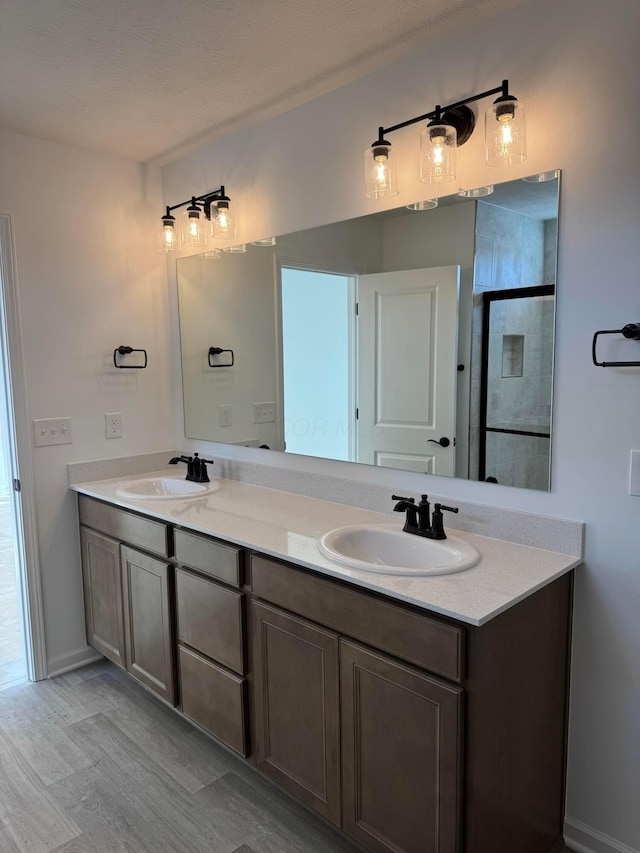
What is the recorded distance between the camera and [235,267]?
2.68 metres

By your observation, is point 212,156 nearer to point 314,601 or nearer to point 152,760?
point 314,601

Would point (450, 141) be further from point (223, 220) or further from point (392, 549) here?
point (392, 549)

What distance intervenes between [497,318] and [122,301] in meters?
1.92

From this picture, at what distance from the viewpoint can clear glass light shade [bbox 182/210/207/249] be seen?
2664mm

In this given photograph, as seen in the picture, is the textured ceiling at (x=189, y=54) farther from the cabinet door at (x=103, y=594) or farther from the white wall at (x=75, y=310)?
the cabinet door at (x=103, y=594)

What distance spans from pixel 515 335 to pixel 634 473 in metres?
0.52

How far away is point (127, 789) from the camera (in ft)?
6.66

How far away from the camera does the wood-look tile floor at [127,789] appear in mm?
1811

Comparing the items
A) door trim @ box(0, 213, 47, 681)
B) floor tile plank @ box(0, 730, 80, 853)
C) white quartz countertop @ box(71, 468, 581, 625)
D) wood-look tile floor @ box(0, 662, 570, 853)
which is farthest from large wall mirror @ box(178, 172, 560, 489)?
floor tile plank @ box(0, 730, 80, 853)

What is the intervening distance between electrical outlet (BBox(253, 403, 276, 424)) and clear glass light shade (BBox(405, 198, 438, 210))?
1.04m

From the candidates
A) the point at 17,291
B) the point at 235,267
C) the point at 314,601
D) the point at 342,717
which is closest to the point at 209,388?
the point at 235,267

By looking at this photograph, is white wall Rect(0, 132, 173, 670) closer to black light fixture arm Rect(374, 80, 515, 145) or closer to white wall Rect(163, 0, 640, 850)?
black light fixture arm Rect(374, 80, 515, 145)

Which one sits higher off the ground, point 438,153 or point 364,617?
point 438,153

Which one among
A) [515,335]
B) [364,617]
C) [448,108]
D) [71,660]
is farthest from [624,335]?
[71,660]
